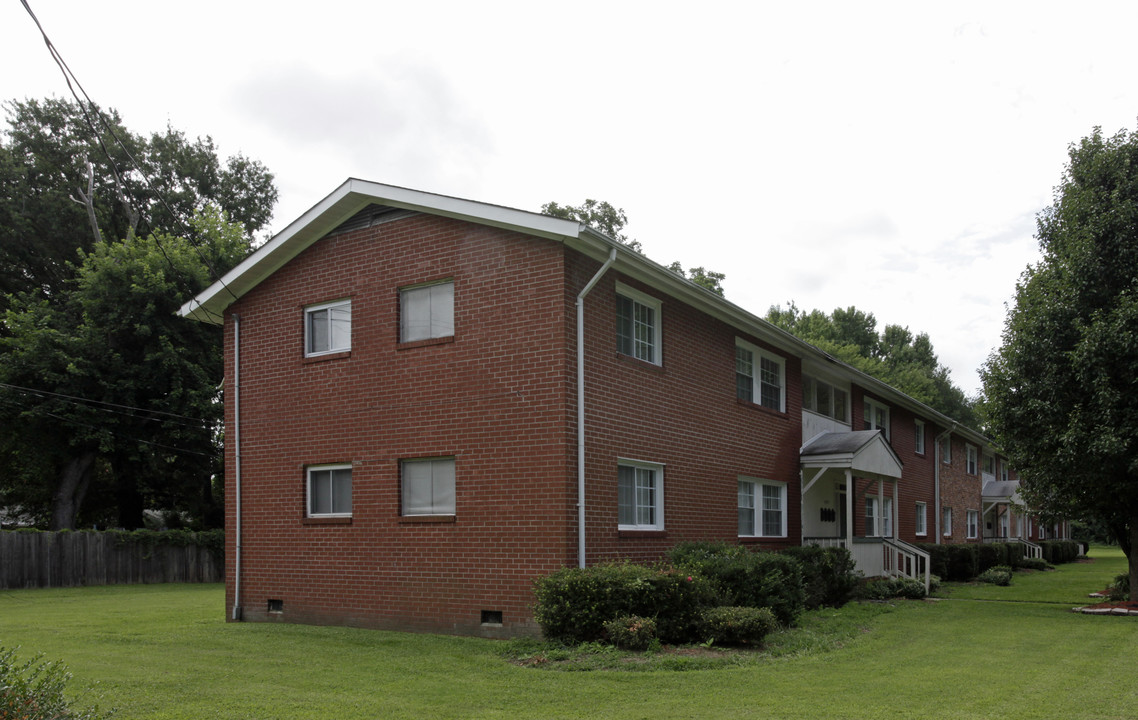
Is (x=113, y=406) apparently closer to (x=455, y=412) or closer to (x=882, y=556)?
(x=455, y=412)

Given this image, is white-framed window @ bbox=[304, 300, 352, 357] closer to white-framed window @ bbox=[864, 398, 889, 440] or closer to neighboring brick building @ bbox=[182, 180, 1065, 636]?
neighboring brick building @ bbox=[182, 180, 1065, 636]

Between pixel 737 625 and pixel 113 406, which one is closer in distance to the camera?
pixel 737 625

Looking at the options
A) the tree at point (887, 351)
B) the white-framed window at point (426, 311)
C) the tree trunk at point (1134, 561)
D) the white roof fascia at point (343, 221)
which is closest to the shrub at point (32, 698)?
the white-framed window at point (426, 311)

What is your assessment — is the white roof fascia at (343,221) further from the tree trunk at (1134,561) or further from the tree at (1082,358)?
the tree trunk at (1134,561)

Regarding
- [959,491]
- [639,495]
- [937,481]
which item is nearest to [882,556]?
[639,495]

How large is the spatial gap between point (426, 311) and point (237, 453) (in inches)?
185

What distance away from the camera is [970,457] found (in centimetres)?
3934

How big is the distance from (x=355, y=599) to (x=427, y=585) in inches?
62.3

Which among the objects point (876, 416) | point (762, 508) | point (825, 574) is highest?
point (876, 416)

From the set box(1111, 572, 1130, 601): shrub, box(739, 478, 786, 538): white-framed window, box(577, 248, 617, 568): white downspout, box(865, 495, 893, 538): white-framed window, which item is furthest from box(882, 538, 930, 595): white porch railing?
box(577, 248, 617, 568): white downspout

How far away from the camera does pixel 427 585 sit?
13.8m

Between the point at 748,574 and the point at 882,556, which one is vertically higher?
the point at 748,574

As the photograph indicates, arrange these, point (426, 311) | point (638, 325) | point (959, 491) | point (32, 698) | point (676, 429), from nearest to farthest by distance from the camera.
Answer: point (32, 698), point (426, 311), point (638, 325), point (676, 429), point (959, 491)

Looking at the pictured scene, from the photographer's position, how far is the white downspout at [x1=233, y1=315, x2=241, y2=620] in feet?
52.5
